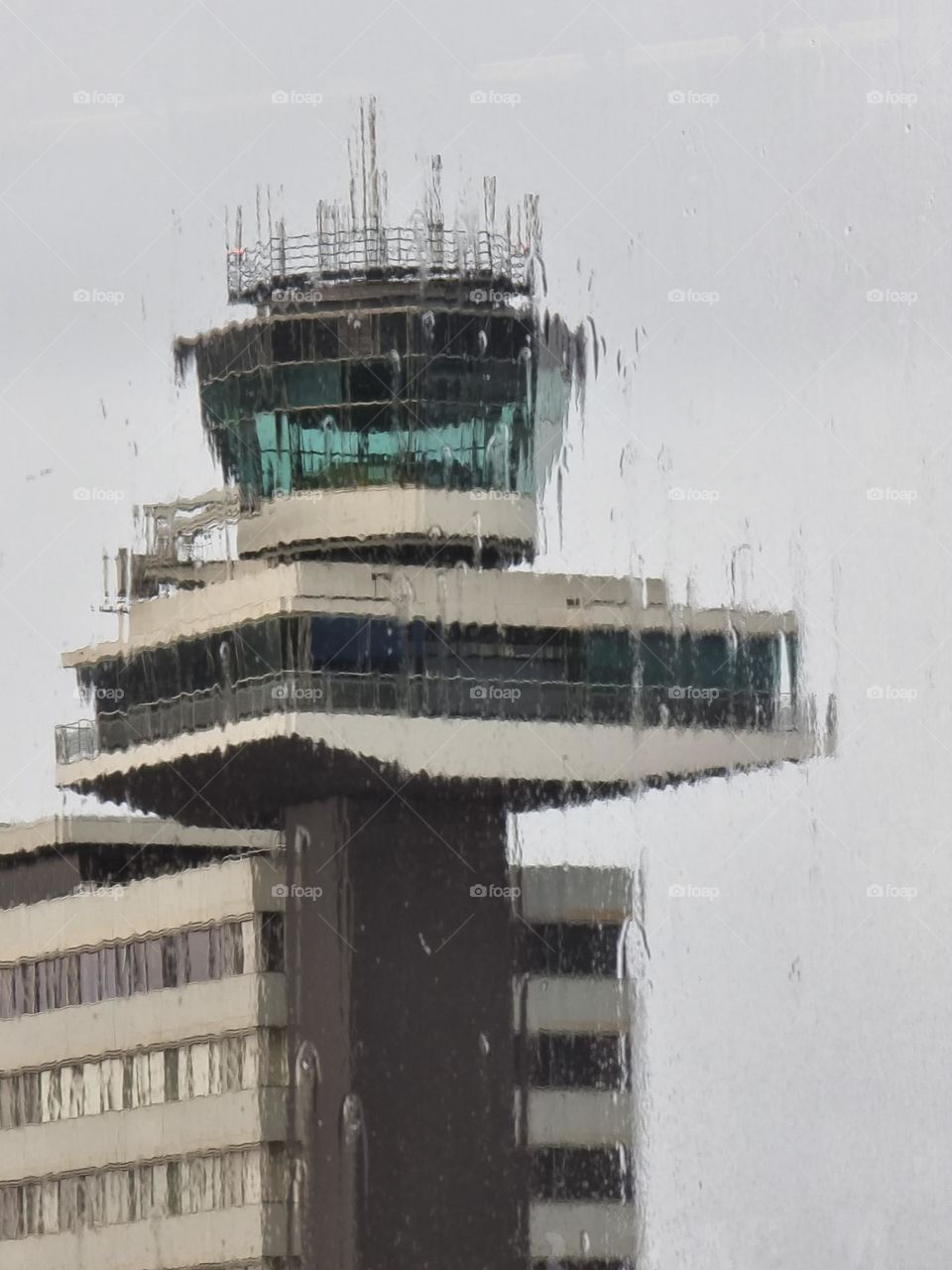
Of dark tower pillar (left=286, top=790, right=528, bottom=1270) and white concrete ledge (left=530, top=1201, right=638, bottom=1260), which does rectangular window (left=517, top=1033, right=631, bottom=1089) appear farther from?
dark tower pillar (left=286, top=790, right=528, bottom=1270)

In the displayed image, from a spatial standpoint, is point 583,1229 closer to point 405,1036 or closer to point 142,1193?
point 405,1036

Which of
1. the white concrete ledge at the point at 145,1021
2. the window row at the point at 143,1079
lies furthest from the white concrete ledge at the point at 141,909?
the window row at the point at 143,1079

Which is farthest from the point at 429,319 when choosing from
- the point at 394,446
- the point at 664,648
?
the point at 664,648

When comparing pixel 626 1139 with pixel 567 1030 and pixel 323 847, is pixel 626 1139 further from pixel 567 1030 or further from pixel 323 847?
pixel 323 847

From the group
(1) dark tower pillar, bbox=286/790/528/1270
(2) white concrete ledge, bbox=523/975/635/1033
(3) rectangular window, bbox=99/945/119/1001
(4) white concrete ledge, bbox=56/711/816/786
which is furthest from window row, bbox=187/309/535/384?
(3) rectangular window, bbox=99/945/119/1001

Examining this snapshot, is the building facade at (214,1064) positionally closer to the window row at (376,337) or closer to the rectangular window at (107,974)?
the rectangular window at (107,974)

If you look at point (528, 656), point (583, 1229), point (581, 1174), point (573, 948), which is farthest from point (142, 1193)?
point (528, 656)
